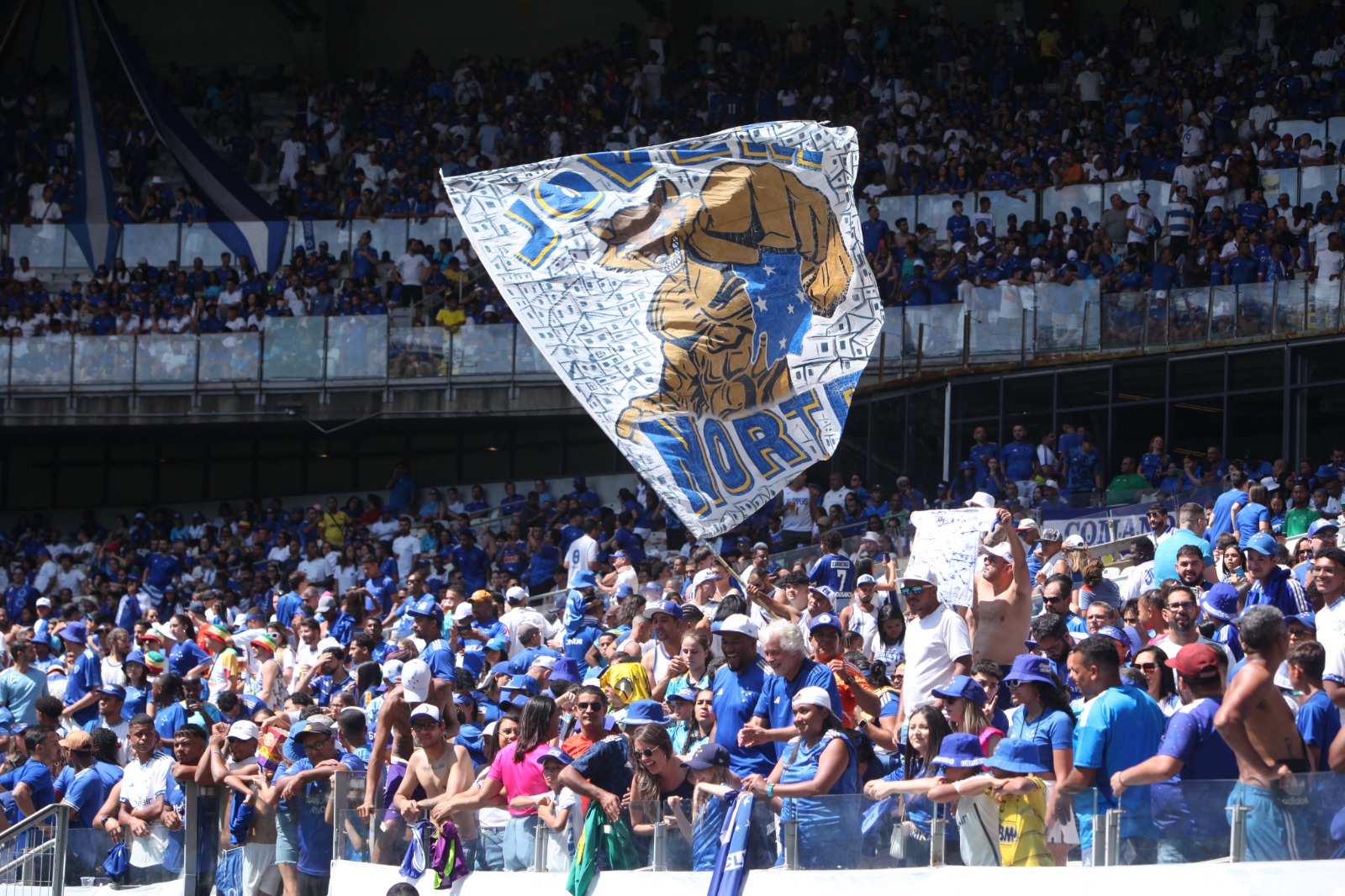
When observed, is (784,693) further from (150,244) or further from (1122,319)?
(150,244)

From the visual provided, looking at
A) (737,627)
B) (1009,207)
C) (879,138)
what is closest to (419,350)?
(879,138)

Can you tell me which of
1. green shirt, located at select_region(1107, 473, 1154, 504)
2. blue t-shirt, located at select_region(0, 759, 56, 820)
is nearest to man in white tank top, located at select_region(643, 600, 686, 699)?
blue t-shirt, located at select_region(0, 759, 56, 820)

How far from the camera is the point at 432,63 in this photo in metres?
36.0

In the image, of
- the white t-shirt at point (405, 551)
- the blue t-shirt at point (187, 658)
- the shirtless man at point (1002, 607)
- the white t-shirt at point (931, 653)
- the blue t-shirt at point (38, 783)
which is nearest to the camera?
the white t-shirt at point (931, 653)

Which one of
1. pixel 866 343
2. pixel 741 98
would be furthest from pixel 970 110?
pixel 866 343

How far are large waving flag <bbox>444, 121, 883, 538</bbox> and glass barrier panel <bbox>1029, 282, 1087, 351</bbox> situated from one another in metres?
11.3

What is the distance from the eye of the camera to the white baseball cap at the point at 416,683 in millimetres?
9672

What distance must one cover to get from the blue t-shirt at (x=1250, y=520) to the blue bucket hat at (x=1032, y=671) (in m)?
6.78

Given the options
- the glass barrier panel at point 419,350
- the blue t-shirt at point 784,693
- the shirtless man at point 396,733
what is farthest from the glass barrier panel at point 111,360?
the blue t-shirt at point 784,693

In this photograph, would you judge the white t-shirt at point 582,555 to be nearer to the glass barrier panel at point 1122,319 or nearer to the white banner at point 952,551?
the glass barrier panel at point 1122,319

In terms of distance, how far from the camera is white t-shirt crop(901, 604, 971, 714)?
28.5ft

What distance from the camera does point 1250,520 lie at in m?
13.5

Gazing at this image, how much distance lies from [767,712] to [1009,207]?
18745mm

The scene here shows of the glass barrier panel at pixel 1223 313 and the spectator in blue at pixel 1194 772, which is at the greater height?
the glass barrier panel at pixel 1223 313
